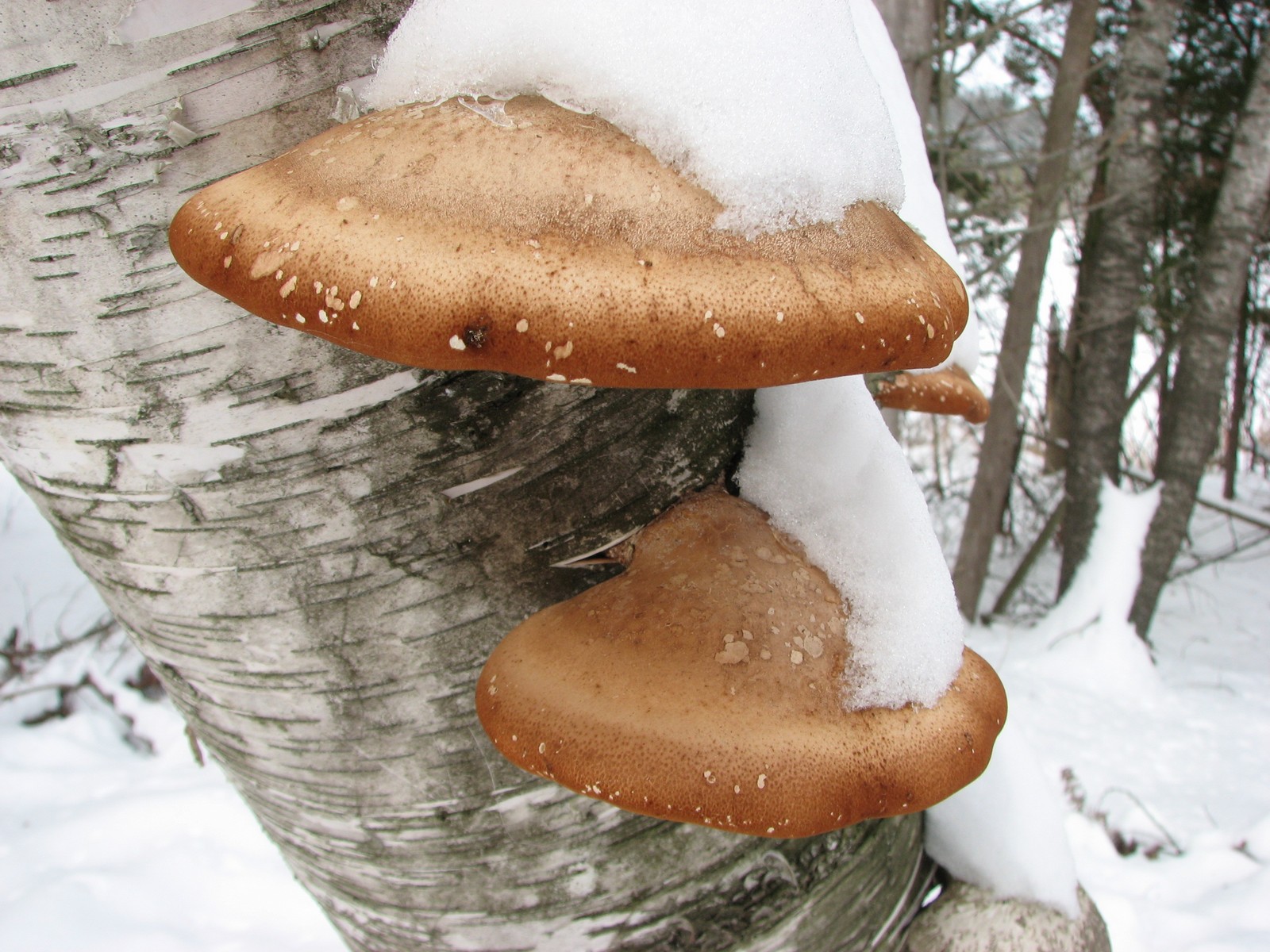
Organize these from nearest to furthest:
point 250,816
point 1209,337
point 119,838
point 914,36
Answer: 1. point 914,36
2. point 119,838
3. point 250,816
4. point 1209,337

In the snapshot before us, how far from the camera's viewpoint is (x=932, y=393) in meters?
1.45

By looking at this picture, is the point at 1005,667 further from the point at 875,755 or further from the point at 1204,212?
the point at 875,755

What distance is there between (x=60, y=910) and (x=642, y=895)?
3.18 m

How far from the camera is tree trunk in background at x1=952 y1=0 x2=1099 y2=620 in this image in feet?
16.9

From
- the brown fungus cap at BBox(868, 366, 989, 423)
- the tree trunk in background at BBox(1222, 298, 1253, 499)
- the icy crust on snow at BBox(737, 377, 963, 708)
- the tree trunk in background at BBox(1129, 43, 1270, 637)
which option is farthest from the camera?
the tree trunk in background at BBox(1222, 298, 1253, 499)

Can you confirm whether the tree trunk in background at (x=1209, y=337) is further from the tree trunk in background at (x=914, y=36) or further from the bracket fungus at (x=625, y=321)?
the bracket fungus at (x=625, y=321)

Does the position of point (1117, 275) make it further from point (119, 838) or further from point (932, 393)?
point (119, 838)

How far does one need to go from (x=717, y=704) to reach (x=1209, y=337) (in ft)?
18.8

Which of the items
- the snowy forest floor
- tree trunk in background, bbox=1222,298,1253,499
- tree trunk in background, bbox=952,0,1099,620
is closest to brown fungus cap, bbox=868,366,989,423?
the snowy forest floor

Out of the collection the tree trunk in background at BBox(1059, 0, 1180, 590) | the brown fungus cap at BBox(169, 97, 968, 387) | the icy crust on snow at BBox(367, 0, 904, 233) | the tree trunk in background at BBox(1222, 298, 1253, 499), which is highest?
the icy crust on snow at BBox(367, 0, 904, 233)

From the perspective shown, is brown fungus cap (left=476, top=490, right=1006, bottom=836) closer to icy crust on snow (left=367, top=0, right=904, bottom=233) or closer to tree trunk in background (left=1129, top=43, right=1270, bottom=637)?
icy crust on snow (left=367, top=0, right=904, bottom=233)

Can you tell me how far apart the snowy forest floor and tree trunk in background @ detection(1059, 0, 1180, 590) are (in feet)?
2.81

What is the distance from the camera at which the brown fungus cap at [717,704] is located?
2.59ft

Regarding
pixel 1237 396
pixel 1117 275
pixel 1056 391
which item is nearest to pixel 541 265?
pixel 1117 275
